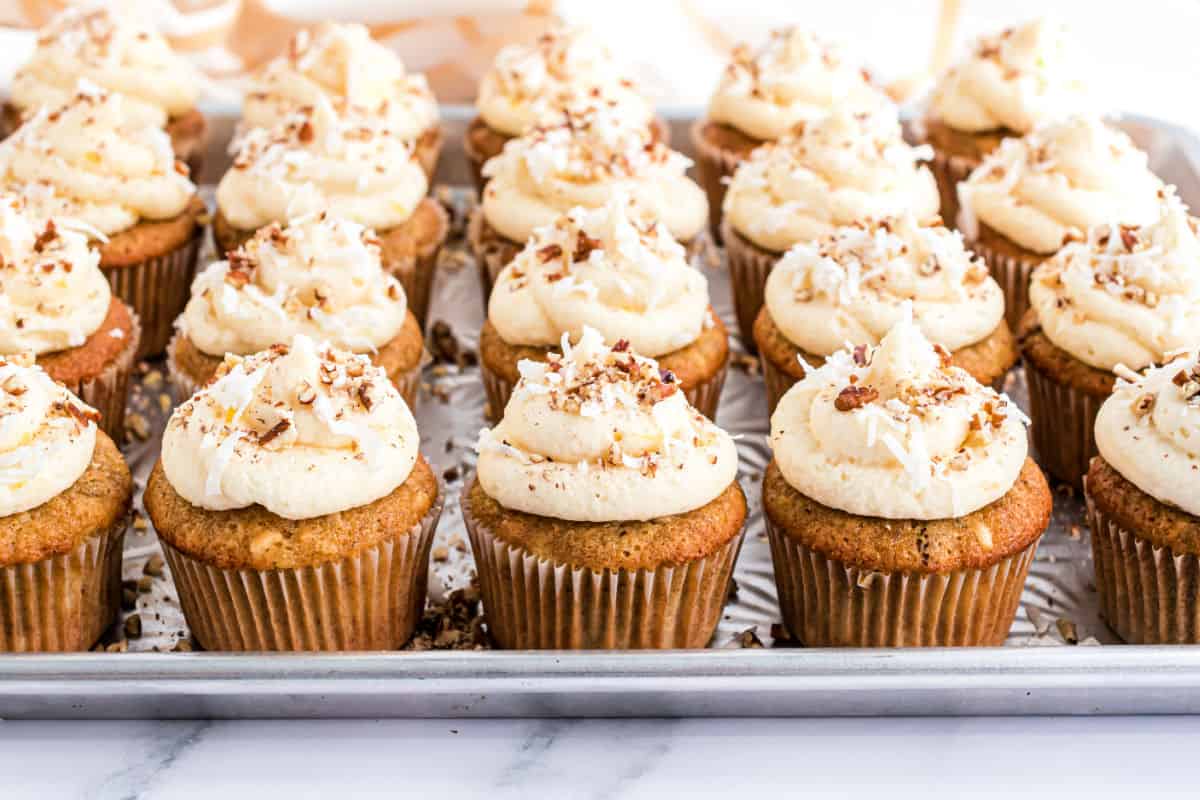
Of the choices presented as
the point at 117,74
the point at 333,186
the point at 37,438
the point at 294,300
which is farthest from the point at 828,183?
the point at 117,74

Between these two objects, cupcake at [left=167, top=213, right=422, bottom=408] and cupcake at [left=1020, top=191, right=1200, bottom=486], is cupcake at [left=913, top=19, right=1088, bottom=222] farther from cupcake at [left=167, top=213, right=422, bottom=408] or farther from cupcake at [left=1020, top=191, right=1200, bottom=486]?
cupcake at [left=167, top=213, right=422, bottom=408]

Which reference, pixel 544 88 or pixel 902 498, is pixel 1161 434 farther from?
pixel 544 88

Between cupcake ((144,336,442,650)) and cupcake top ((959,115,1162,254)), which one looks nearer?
cupcake ((144,336,442,650))

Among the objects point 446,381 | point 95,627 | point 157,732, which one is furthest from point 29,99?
point 157,732

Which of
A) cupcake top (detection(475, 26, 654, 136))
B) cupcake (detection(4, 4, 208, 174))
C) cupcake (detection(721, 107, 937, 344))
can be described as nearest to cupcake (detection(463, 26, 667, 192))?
cupcake top (detection(475, 26, 654, 136))

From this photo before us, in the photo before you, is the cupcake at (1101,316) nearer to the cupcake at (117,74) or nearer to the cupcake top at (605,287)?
the cupcake top at (605,287)
